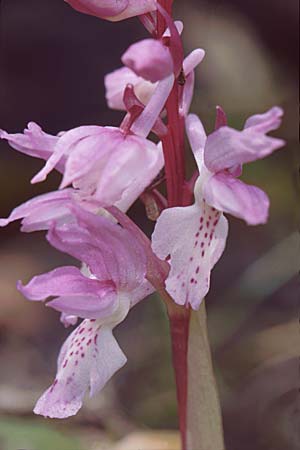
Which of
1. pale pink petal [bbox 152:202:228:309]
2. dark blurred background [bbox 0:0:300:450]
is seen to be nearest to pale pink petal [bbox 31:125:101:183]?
pale pink petal [bbox 152:202:228:309]

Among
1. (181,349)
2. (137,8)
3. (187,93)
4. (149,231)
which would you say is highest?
(137,8)

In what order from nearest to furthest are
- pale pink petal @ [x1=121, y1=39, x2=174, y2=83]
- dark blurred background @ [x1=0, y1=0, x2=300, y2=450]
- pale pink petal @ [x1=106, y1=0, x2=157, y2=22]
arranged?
pale pink petal @ [x1=121, y1=39, x2=174, y2=83], pale pink petal @ [x1=106, y1=0, x2=157, y2=22], dark blurred background @ [x1=0, y1=0, x2=300, y2=450]

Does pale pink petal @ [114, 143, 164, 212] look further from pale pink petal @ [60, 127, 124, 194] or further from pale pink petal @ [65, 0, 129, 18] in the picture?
pale pink petal @ [65, 0, 129, 18]

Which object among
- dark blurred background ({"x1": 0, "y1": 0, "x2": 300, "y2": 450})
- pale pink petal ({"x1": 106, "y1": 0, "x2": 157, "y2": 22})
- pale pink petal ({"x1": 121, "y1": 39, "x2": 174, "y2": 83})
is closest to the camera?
pale pink petal ({"x1": 121, "y1": 39, "x2": 174, "y2": 83})

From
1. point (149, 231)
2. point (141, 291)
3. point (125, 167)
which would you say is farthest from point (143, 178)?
point (149, 231)

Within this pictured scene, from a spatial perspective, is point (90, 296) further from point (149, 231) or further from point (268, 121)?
point (149, 231)

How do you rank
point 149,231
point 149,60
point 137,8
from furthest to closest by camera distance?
point 149,231 < point 137,8 < point 149,60

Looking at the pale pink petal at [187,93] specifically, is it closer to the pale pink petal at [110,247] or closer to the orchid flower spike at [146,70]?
the orchid flower spike at [146,70]

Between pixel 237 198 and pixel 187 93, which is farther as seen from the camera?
pixel 187 93
